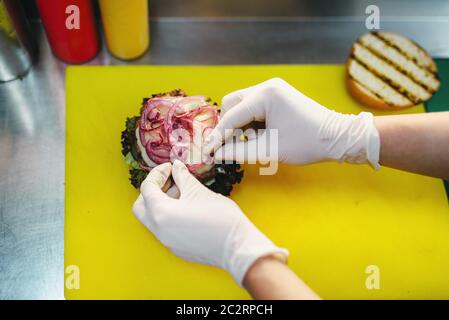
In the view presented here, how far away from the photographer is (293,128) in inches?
76.8

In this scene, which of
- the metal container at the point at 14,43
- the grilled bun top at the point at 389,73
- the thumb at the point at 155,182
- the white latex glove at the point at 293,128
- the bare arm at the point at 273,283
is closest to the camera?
the bare arm at the point at 273,283

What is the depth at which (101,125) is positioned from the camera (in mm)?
2197

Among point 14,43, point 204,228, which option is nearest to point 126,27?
point 14,43

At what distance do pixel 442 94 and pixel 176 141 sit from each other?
141 centimetres

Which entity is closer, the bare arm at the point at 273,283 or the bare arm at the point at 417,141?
the bare arm at the point at 273,283

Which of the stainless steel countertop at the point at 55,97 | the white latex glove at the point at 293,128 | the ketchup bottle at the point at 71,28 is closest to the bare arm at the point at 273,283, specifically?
the white latex glove at the point at 293,128

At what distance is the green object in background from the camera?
2.35m

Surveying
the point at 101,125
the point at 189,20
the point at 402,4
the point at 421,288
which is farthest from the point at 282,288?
the point at 402,4

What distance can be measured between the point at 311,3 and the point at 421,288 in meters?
1.58

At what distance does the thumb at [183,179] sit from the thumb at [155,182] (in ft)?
0.12

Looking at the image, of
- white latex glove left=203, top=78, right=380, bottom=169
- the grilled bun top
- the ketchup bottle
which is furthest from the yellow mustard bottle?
the grilled bun top

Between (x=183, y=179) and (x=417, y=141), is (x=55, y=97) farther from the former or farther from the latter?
(x=417, y=141)

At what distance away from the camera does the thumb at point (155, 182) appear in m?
1.82

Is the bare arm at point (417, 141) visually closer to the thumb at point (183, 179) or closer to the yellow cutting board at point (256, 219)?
the yellow cutting board at point (256, 219)
